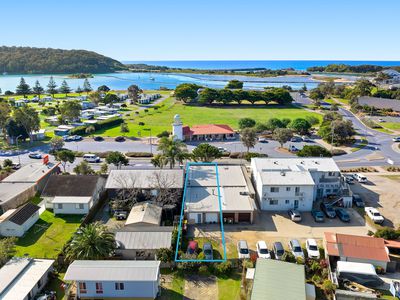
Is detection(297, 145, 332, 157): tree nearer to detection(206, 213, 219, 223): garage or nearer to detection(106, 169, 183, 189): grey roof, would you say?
detection(106, 169, 183, 189): grey roof

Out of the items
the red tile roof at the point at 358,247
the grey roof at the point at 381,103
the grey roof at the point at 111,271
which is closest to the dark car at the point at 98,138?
the grey roof at the point at 111,271

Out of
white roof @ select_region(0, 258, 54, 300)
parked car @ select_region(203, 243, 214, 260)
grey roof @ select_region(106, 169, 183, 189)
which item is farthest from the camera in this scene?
grey roof @ select_region(106, 169, 183, 189)

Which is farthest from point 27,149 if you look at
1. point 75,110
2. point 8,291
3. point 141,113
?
point 8,291

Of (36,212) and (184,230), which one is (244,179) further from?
(36,212)

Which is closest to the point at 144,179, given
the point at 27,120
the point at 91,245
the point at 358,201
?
the point at 91,245

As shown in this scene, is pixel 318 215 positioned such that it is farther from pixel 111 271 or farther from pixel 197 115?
pixel 197 115

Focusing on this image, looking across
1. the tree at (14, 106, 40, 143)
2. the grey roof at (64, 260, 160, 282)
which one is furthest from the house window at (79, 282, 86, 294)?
the tree at (14, 106, 40, 143)

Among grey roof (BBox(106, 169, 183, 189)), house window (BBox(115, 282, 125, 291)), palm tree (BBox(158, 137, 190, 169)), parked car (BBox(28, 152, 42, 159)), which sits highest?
palm tree (BBox(158, 137, 190, 169))
